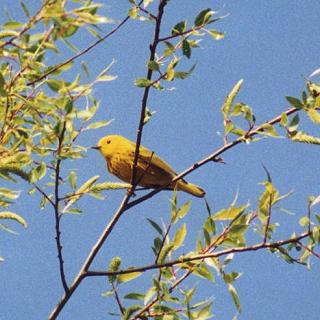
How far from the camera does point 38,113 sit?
2605 millimetres

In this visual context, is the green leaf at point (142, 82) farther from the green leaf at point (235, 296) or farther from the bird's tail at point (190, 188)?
the bird's tail at point (190, 188)

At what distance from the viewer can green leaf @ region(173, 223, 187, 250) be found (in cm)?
288

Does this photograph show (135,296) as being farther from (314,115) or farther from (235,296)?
(314,115)

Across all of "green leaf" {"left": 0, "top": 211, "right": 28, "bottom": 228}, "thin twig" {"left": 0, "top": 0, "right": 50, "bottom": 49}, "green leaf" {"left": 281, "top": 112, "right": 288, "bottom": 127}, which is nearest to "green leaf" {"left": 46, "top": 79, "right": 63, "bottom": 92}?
"thin twig" {"left": 0, "top": 0, "right": 50, "bottom": 49}

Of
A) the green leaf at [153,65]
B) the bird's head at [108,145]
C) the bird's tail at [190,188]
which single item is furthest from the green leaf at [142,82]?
the bird's head at [108,145]

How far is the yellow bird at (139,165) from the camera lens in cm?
526

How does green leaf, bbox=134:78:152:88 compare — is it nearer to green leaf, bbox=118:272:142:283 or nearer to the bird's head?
green leaf, bbox=118:272:142:283

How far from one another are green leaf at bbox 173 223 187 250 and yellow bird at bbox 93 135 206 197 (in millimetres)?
2130

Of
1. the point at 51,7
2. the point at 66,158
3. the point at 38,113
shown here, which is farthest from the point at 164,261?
the point at 51,7

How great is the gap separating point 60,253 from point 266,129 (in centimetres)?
123

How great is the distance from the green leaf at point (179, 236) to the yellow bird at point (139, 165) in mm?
2130

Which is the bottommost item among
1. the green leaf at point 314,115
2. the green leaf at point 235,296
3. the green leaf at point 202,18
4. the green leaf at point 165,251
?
the green leaf at point 235,296

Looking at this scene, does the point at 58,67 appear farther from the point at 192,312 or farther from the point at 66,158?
the point at 192,312

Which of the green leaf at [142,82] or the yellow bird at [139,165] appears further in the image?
the yellow bird at [139,165]
